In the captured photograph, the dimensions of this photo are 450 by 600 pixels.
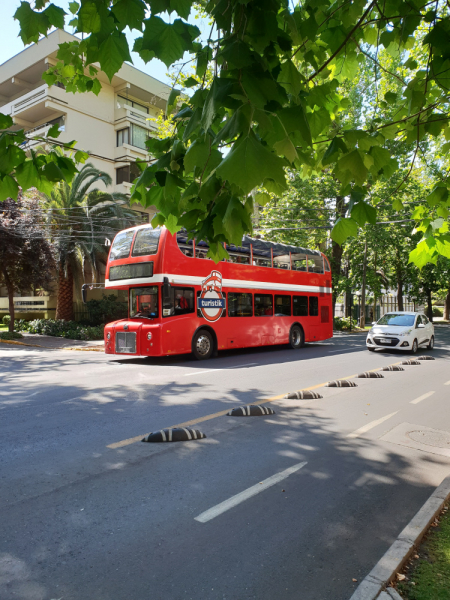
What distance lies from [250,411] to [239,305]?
886 cm

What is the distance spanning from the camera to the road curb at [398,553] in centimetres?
259

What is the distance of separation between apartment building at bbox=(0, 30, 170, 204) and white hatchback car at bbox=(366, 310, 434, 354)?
2018cm

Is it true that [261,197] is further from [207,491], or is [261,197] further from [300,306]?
[300,306]

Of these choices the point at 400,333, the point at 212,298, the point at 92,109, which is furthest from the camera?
the point at 92,109

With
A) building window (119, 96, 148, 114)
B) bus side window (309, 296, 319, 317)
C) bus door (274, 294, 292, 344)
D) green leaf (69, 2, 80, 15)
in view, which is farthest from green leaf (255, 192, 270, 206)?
building window (119, 96, 148, 114)

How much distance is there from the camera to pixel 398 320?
1691 centimetres

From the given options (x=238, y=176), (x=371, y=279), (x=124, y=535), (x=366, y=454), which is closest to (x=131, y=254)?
(x=366, y=454)

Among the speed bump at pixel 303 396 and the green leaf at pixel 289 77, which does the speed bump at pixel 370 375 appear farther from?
the green leaf at pixel 289 77

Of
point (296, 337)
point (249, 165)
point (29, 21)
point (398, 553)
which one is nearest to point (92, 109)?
point (296, 337)

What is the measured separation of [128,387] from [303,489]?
5554 millimetres

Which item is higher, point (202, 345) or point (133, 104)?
point (133, 104)

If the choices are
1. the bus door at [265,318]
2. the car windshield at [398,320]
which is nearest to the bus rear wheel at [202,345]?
the bus door at [265,318]

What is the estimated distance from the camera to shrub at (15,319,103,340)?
21156mm

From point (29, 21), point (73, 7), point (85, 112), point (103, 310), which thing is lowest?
point (103, 310)
